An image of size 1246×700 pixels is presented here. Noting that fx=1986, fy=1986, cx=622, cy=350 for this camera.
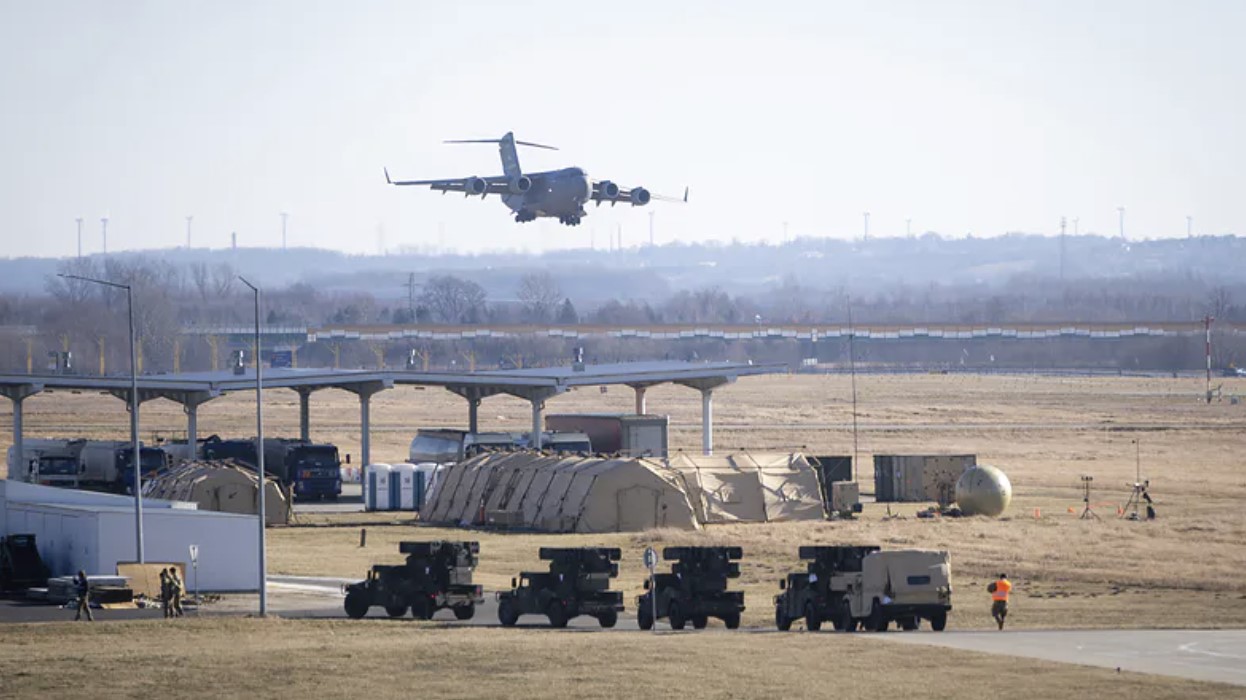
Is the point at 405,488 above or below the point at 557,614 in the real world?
above

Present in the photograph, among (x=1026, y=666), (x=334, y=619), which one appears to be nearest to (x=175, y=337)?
(x=334, y=619)

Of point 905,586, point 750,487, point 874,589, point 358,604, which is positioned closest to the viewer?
point 905,586

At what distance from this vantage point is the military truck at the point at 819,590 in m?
34.7

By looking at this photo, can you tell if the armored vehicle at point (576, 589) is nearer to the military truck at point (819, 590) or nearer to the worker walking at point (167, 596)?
the military truck at point (819, 590)

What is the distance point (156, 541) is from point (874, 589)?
750 inches

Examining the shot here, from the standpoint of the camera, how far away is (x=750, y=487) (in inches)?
2351

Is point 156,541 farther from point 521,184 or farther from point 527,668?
point 521,184

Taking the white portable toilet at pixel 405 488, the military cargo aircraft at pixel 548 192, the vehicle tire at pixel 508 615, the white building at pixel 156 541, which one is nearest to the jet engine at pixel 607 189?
the military cargo aircraft at pixel 548 192

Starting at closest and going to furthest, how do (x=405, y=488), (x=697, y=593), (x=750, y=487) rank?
(x=697, y=593), (x=750, y=487), (x=405, y=488)

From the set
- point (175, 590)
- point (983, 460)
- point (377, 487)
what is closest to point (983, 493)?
point (377, 487)

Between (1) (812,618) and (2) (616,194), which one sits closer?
(1) (812,618)

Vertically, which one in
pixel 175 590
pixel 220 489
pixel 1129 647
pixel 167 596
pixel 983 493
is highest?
pixel 220 489

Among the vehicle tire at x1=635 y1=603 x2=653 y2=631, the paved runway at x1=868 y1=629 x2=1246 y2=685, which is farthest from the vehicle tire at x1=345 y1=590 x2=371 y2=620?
the paved runway at x1=868 y1=629 x2=1246 y2=685

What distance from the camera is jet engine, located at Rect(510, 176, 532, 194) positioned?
78.2 meters
